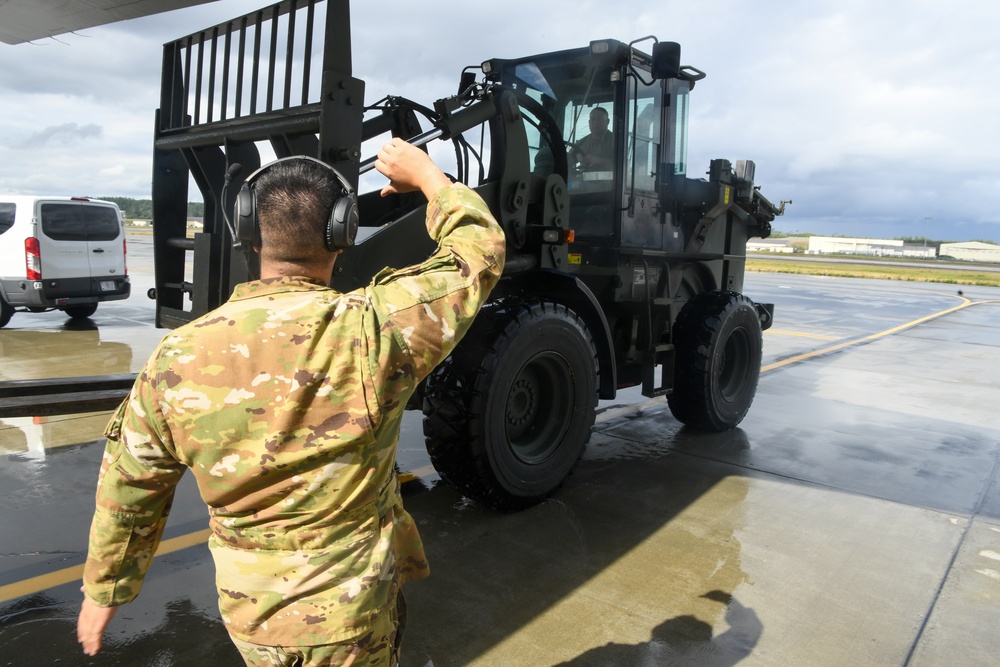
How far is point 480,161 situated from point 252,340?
10.8 ft

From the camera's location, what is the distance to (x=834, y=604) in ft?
11.5

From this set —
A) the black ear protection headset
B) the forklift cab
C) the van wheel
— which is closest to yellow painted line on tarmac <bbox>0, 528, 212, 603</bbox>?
the black ear protection headset

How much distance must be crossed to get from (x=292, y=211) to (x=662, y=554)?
3.13m

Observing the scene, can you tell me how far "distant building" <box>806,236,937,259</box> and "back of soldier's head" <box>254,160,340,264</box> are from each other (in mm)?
107421

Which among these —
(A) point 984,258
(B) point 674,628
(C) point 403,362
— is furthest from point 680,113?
(A) point 984,258

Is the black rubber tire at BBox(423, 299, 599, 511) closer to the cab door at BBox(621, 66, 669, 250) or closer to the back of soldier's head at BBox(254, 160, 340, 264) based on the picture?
the cab door at BBox(621, 66, 669, 250)

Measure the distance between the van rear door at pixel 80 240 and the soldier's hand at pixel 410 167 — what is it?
1097 centimetres

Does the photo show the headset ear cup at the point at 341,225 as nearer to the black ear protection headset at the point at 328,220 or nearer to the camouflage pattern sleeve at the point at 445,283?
the black ear protection headset at the point at 328,220

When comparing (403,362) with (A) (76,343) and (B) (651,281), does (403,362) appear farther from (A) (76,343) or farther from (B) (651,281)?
(A) (76,343)

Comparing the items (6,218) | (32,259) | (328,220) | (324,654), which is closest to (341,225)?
(328,220)

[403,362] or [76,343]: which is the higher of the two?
[403,362]

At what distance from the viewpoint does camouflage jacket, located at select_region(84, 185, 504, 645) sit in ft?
4.74

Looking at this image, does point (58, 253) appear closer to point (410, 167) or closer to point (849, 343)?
point (410, 167)

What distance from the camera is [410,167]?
70.0 inches
